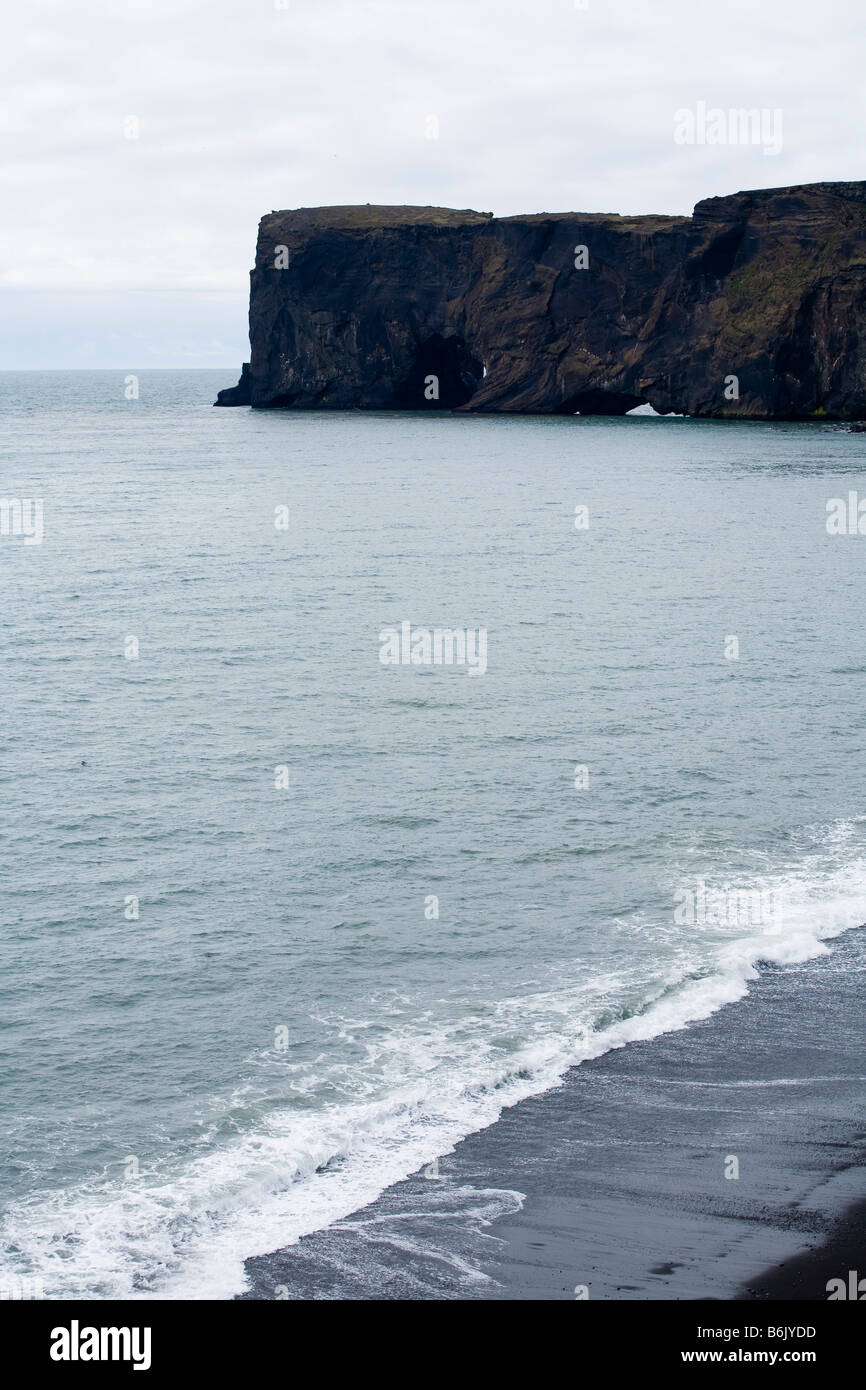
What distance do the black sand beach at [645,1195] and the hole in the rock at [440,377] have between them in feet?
481

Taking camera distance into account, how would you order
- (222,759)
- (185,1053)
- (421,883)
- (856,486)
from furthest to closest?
1. (856,486)
2. (222,759)
3. (421,883)
4. (185,1053)

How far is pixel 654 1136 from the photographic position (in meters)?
15.0

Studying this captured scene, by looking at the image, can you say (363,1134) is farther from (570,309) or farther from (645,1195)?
(570,309)

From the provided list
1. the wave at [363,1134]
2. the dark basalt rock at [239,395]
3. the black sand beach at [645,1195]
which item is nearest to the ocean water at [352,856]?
the wave at [363,1134]

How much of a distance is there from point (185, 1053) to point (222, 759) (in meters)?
11.7

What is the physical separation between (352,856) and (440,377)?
147m

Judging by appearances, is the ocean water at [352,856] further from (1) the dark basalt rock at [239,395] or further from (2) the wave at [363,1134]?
(1) the dark basalt rock at [239,395]

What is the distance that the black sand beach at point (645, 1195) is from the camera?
12.5 meters

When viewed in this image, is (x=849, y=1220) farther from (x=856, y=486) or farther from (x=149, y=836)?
(x=856, y=486)

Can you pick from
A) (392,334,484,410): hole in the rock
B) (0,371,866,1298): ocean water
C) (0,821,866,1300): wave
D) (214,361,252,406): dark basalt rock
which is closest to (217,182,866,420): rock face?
(392,334,484,410): hole in the rock

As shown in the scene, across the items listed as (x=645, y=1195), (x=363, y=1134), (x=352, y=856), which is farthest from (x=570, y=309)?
(x=645, y=1195)

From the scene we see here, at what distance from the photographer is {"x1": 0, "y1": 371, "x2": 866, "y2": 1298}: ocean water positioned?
1536 centimetres

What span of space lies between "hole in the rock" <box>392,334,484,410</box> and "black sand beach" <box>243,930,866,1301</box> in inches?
5766
